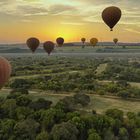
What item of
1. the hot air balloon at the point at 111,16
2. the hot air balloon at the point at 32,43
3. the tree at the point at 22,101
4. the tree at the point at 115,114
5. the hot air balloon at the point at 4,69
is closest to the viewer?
the hot air balloon at the point at 4,69

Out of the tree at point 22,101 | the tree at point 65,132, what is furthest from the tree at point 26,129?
the tree at point 22,101

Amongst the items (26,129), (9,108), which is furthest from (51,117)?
(9,108)

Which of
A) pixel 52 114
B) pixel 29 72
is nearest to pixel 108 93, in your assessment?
pixel 52 114

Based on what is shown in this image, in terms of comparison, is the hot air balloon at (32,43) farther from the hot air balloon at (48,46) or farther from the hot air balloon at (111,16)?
the hot air balloon at (111,16)

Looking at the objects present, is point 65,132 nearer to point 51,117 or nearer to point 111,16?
point 51,117

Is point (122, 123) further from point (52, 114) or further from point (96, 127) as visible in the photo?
point (52, 114)
